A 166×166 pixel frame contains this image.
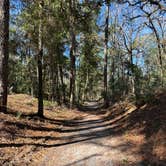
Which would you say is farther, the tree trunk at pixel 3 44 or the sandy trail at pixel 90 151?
the tree trunk at pixel 3 44

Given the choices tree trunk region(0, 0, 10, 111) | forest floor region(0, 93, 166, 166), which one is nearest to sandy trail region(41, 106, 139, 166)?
forest floor region(0, 93, 166, 166)

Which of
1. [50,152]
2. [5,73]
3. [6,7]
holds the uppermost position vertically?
[6,7]

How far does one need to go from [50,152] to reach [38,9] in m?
8.83

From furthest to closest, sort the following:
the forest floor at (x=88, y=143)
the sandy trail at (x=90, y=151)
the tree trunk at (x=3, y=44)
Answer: the tree trunk at (x=3, y=44) < the forest floor at (x=88, y=143) < the sandy trail at (x=90, y=151)

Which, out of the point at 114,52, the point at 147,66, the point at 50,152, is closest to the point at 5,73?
the point at 50,152

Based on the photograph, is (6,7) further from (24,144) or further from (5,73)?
(24,144)

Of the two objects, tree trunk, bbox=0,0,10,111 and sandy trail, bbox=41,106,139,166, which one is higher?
tree trunk, bbox=0,0,10,111

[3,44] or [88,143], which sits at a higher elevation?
[3,44]

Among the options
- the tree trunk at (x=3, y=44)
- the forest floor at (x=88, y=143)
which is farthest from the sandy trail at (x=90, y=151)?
the tree trunk at (x=3, y=44)

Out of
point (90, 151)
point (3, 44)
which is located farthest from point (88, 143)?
point (3, 44)

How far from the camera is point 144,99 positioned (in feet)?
57.9

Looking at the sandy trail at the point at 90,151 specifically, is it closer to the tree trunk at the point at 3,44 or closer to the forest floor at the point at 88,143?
the forest floor at the point at 88,143

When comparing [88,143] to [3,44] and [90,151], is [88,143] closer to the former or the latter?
[90,151]

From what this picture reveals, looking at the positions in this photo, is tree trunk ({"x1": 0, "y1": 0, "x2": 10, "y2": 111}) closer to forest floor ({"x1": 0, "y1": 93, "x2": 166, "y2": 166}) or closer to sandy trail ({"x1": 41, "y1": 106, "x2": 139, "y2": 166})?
forest floor ({"x1": 0, "y1": 93, "x2": 166, "y2": 166})
